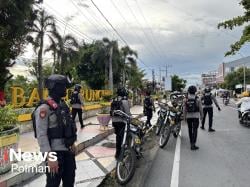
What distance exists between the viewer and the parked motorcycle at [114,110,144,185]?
6.05 m

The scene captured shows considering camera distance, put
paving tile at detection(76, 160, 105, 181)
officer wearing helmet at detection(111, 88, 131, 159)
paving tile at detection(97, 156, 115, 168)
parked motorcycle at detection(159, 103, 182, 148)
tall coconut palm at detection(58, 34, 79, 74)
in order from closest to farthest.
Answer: paving tile at detection(76, 160, 105, 181), officer wearing helmet at detection(111, 88, 131, 159), paving tile at detection(97, 156, 115, 168), parked motorcycle at detection(159, 103, 182, 148), tall coconut palm at detection(58, 34, 79, 74)

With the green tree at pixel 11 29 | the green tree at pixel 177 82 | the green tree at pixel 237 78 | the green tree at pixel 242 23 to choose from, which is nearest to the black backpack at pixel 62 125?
the green tree at pixel 11 29

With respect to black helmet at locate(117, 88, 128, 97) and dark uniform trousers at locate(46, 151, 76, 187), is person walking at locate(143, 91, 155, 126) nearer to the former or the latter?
A: black helmet at locate(117, 88, 128, 97)

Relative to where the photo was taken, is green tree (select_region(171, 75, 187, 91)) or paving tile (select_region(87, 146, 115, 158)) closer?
paving tile (select_region(87, 146, 115, 158))

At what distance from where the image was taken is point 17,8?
1975 cm

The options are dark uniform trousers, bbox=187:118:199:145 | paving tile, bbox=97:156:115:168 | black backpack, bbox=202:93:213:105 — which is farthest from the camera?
black backpack, bbox=202:93:213:105

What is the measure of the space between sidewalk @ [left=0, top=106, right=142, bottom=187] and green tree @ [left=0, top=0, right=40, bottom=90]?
9665 millimetres

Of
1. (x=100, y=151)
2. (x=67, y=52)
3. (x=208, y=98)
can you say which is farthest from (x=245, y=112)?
(x=67, y=52)

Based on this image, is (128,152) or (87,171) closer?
(128,152)

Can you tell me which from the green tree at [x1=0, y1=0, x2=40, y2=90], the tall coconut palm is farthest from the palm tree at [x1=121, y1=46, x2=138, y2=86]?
the green tree at [x1=0, y1=0, x2=40, y2=90]

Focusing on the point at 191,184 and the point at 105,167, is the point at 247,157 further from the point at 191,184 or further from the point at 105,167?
the point at 105,167

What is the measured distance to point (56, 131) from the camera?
4.03 metres

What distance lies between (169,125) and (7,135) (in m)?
5.64

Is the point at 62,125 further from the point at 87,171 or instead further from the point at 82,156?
the point at 82,156
